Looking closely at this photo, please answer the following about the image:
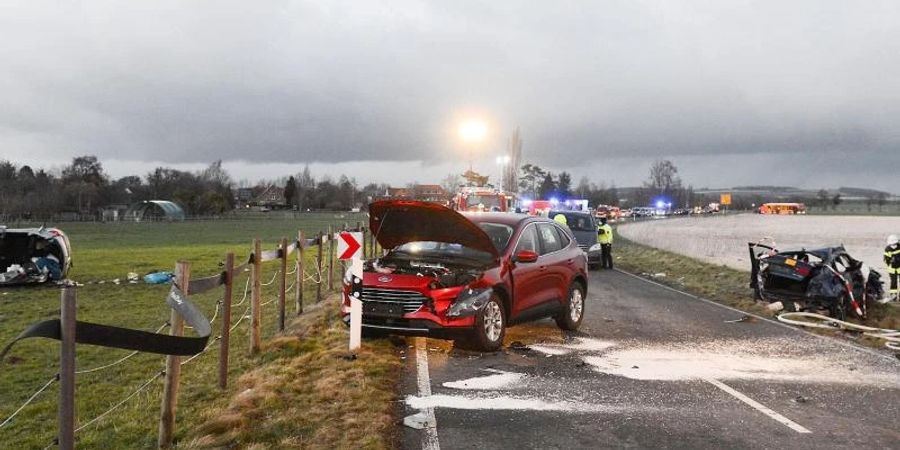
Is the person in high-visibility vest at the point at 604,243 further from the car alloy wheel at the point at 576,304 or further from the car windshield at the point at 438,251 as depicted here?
the car windshield at the point at 438,251

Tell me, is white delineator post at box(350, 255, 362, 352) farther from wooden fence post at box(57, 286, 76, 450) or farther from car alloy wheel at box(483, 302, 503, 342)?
wooden fence post at box(57, 286, 76, 450)

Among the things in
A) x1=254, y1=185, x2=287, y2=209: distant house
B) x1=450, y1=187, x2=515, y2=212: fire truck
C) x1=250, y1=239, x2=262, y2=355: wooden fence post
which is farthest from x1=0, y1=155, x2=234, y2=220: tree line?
x1=250, y1=239, x2=262, y2=355: wooden fence post

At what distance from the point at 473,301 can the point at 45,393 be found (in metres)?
4.93

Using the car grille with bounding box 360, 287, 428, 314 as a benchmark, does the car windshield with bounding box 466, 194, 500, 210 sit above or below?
above

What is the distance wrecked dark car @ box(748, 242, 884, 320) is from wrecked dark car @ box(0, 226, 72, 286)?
1622 centimetres

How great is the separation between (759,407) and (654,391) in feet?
3.17

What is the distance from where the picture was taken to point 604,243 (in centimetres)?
2109

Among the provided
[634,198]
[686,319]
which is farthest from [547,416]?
Result: [634,198]

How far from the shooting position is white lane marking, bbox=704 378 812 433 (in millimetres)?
5848

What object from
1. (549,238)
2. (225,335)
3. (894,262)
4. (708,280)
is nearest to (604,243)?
(708,280)

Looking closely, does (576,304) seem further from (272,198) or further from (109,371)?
(272,198)

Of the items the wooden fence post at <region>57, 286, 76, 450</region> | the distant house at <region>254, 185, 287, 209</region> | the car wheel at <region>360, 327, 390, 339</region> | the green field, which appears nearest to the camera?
the wooden fence post at <region>57, 286, 76, 450</region>

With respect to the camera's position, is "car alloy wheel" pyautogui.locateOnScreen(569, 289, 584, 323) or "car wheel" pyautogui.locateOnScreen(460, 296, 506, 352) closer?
"car wheel" pyautogui.locateOnScreen(460, 296, 506, 352)

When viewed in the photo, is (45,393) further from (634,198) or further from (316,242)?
(634,198)
